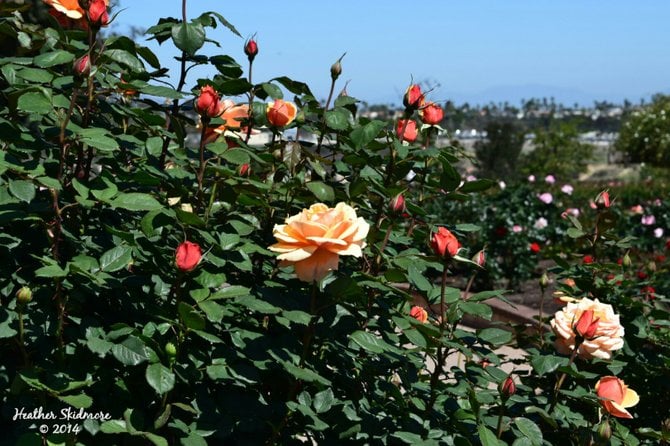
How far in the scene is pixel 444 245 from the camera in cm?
143

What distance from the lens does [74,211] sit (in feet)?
4.93

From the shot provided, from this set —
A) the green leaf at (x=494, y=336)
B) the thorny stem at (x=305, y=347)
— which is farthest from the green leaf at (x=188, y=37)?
the green leaf at (x=494, y=336)

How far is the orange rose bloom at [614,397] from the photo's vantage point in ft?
5.23

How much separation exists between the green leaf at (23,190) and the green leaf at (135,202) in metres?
0.13

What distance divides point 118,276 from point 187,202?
9.0 inches

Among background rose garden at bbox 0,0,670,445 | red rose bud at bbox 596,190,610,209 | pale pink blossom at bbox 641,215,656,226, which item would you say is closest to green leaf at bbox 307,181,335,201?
background rose garden at bbox 0,0,670,445

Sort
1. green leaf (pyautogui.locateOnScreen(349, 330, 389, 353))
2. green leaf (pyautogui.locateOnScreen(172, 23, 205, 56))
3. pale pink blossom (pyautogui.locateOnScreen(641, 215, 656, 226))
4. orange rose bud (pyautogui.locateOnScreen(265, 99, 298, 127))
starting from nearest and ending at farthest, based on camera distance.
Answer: green leaf (pyautogui.locateOnScreen(349, 330, 389, 353)), green leaf (pyautogui.locateOnScreen(172, 23, 205, 56)), orange rose bud (pyautogui.locateOnScreen(265, 99, 298, 127)), pale pink blossom (pyautogui.locateOnScreen(641, 215, 656, 226))

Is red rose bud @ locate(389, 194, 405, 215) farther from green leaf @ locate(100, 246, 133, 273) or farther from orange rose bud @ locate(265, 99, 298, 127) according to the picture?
green leaf @ locate(100, 246, 133, 273)

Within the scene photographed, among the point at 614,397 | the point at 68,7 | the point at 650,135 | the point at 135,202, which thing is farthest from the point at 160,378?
the point at 650,135

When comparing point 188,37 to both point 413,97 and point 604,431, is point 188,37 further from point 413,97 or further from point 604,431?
point 604,431

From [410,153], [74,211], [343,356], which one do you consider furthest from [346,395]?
[74,211]

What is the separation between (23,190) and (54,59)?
0.27 meters

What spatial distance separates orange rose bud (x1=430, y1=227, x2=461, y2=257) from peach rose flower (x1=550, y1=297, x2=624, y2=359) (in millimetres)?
372

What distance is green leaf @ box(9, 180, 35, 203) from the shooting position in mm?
1255
